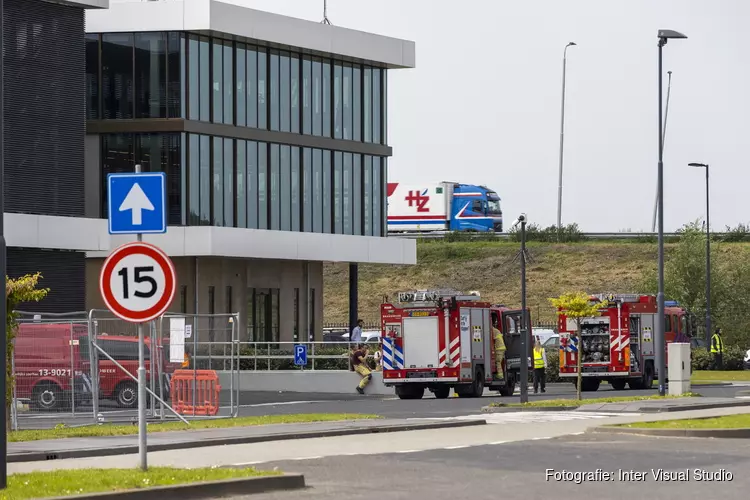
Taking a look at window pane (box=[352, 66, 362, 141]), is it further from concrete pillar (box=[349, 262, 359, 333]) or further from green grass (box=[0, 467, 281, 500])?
green grass (box=[0, 467, 281, 500])

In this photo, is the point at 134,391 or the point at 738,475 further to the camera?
the point at 134,391

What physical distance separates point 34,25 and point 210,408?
2217 cm

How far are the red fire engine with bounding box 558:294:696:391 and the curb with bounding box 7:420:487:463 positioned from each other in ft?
59.3

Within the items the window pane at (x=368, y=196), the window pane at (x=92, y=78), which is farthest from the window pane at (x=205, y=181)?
the window pane at (x=368, y=196)

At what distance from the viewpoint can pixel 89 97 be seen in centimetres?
5656

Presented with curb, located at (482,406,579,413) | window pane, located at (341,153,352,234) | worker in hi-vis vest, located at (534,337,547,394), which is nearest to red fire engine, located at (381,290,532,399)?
worker in hi-vis vest, located at (534,337,547,394)

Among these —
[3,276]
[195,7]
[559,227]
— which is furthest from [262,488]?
[559,227]

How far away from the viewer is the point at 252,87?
192ft

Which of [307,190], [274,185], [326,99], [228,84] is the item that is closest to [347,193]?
[307,190]

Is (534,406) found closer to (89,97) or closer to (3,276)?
(3,276)

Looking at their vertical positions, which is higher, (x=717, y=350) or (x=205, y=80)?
(x=205, y=80)

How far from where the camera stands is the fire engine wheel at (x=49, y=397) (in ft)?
89.5

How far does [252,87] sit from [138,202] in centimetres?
4387

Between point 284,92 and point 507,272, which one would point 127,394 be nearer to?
point 284,92
